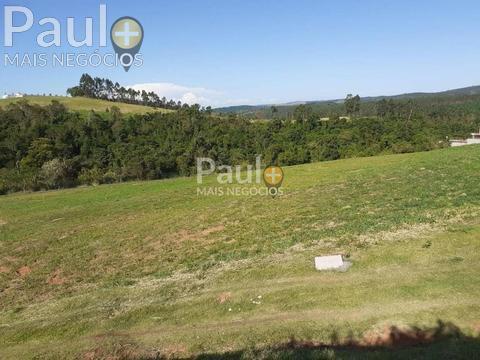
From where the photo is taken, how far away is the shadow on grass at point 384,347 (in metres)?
6.67

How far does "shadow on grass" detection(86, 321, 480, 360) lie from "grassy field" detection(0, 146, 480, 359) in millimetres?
30

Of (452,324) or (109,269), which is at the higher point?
(452,324)

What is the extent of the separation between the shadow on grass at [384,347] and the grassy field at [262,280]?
30 mm

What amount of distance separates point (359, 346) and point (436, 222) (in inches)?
283

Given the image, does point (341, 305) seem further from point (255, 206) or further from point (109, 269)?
point (255, 206)

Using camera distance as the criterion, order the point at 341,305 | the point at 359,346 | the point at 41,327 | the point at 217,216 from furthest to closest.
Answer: the point at 217,216
the point at 41,327
the point at 341,305
the point at 359,346

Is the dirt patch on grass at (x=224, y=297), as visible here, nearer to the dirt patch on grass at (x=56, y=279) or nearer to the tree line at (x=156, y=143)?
the dirt patch on grass at (x=56, y=279)

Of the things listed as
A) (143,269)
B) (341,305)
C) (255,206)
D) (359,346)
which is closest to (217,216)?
(255,206)

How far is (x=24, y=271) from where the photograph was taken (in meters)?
15.5

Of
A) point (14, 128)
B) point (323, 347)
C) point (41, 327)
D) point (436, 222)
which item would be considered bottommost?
point (41, 327)

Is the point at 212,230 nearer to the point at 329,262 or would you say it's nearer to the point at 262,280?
the point at 262,280

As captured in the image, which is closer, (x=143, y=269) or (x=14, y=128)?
(x=143, y=269)

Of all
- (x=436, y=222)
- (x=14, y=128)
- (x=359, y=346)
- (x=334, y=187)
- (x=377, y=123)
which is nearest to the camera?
(x=359, y=346)

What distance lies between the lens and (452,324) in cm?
757
